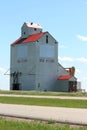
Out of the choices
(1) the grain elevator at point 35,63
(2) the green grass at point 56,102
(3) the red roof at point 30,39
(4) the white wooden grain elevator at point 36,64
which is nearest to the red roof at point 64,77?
(4) the white wooden grain elevator at point 36,64

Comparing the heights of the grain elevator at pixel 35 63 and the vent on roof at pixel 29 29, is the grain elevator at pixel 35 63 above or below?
below

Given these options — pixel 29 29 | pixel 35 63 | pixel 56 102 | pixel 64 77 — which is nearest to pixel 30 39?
pixel 29 29

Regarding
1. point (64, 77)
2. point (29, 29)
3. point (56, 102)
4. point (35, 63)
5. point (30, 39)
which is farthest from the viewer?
point (29, 29)

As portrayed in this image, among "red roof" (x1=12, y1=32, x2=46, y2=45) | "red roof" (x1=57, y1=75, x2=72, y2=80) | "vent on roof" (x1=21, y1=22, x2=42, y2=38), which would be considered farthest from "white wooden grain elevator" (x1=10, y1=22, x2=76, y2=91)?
"red roof" (x1=57, y1=75, x2=72, y2=80)

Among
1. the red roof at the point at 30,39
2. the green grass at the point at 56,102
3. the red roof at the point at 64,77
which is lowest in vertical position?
the green grass at the point at 56,102

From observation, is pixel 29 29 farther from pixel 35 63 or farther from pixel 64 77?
pixel 64 77

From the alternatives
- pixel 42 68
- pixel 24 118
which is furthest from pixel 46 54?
pixel 24 118

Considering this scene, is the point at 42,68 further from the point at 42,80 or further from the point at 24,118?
the point at 24,118

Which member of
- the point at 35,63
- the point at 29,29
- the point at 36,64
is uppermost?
the point at 29,29

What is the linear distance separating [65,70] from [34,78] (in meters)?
8.87

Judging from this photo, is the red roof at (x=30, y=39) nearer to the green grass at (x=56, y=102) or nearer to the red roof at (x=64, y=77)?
the red roof at (x=64, y=77)

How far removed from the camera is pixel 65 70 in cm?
10169

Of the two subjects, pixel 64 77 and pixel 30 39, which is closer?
pixel 64 77

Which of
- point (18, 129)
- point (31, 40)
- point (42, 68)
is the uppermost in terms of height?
point (31, 40)
